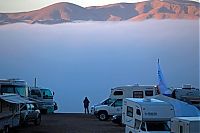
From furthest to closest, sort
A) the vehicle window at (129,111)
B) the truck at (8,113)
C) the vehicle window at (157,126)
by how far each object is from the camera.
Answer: the truck at (8,113), the vehicle window at (129,111), the vehicle window at (157,126)

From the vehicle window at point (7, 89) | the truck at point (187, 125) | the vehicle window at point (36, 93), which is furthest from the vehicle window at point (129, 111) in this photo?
the vehicle window at point (36, 93)

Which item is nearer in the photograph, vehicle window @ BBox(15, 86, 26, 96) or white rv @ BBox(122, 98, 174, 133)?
white rv @ BBox(122, 98, 174, 133)

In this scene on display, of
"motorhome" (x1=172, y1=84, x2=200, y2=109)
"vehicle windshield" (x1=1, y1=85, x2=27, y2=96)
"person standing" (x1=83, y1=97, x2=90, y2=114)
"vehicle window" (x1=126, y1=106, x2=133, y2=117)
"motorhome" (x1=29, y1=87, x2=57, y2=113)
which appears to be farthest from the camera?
"person standing" (x1=83, y1=97, x2=90, y2=114)

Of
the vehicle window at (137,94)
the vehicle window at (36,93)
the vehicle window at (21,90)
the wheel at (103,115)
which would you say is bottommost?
the wheel at (103,115)

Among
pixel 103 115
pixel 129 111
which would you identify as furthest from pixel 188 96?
pixel 103 115

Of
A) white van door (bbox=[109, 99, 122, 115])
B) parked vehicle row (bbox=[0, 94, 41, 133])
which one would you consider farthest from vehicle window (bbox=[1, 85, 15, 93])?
white van door (bbox=[109, 99, 122, 115])

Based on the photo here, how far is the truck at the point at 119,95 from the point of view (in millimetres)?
26953

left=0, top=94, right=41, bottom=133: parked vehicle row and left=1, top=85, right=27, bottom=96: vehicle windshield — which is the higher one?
left=1, top=85, right=27, bottom=96: vehicle windshield

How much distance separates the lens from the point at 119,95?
91.7ft

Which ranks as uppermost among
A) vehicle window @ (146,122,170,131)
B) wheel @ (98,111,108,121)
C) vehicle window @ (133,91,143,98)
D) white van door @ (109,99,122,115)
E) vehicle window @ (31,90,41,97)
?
vehicle window @ (133,91,143,98)

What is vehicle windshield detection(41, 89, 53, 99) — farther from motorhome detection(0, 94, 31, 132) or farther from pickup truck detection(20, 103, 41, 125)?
motorhome detection(0, 94, 31, 132)

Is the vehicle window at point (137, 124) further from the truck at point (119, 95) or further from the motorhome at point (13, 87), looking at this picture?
the truck at point (119, 95)

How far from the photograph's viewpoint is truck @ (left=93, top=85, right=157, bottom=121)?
26953 millimetres

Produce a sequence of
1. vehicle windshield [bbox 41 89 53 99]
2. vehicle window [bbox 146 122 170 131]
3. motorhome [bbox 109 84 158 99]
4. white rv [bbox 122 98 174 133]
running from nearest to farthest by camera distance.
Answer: white rv [bbox 122 98 174 133], vehicle window [bbox 146 122 170 131], motorhome [bbox 109 84 158 99], vehicle windshield [bbox 41 89 53 99]
